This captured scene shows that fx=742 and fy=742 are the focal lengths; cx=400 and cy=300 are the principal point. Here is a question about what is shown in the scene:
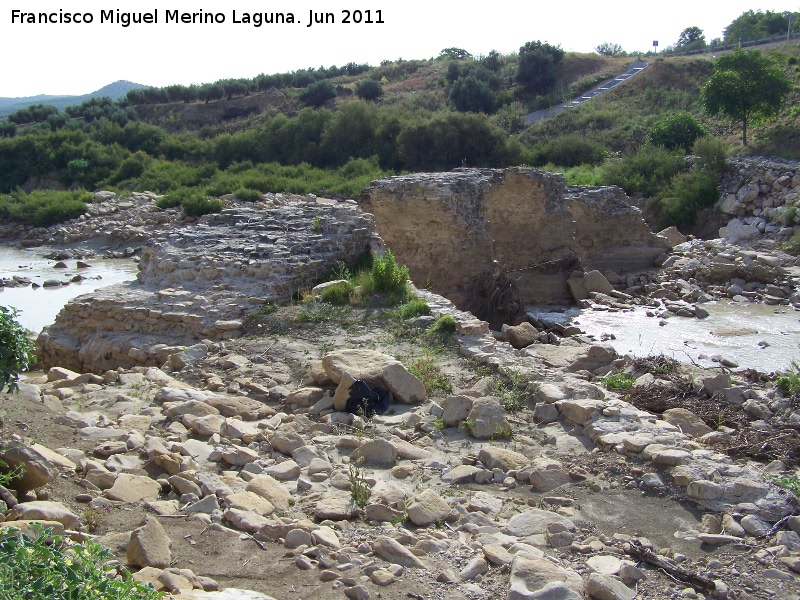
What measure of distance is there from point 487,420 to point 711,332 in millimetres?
8460

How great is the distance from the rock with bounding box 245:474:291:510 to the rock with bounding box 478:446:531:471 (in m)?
1.31

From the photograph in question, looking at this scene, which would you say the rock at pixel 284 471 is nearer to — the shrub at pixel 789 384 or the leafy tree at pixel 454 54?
the shrub at pixel 789 384

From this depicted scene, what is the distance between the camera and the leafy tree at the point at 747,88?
23.7m

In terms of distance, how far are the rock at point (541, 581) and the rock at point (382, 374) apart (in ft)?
7.95

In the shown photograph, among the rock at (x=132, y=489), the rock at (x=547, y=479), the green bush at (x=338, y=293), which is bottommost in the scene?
the rock at (x=547, y=479)

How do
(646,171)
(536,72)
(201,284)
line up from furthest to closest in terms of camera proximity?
(536,72) < (646,171) < (201,284)

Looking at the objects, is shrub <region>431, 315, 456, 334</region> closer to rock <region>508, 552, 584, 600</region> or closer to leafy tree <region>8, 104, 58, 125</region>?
rock <region>508, 552, 584, 600</region>

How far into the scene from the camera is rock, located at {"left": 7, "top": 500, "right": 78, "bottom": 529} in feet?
10.8

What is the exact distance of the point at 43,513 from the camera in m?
3.33

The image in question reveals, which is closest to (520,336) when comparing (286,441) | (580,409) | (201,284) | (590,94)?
(201,284)

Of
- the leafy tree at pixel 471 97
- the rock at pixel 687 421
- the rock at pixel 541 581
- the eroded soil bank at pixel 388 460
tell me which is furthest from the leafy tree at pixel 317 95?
the rock at pixel 541 581

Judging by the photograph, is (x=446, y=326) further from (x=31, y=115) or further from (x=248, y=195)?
(x=31, y=115)

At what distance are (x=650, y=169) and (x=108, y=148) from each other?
22.6 meters

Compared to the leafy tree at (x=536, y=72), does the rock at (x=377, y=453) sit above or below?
below
